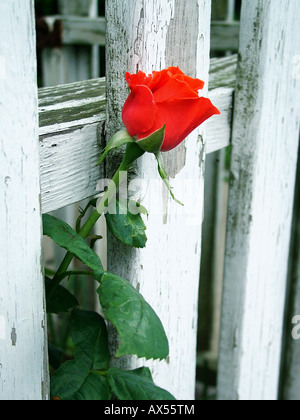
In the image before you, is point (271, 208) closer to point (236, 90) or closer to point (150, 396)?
point (236, 90)

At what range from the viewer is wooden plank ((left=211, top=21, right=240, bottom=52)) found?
1.89 m

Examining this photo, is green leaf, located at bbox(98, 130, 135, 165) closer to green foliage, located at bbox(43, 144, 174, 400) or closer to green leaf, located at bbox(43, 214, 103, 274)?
green foliage, located at bbox(43, 144, 174, 400)

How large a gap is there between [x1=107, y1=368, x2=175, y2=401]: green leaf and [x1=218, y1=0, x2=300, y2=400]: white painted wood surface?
1.66 feet

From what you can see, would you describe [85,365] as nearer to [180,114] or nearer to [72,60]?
[180,114]

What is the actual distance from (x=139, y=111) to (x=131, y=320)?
285 mm

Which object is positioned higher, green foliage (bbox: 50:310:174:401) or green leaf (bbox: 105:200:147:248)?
green leaf (bbox: 105:200:147:248)

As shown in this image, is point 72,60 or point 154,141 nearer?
point 154,141

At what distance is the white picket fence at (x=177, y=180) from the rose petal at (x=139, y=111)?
0.11 metres

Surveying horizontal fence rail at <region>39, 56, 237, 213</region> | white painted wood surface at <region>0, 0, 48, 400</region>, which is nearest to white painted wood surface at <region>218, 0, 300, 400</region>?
horizontal fence rail at <region>39, 56, 237, 213</region>

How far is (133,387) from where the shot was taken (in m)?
0.82

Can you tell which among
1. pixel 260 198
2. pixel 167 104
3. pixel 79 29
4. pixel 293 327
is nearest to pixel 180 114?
pixel 167 104

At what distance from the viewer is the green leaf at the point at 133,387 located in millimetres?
810

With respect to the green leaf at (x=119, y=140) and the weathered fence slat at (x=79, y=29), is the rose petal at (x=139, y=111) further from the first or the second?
the weathered fence slat at (x=79, y=29)

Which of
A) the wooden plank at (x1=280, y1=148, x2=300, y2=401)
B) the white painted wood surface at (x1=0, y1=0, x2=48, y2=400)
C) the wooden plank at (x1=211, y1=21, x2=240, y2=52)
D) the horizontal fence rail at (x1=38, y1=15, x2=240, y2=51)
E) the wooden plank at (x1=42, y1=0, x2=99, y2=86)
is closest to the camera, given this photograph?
the white painted wood surface at (x1=0, y1=0, x2=48, y2=400)
